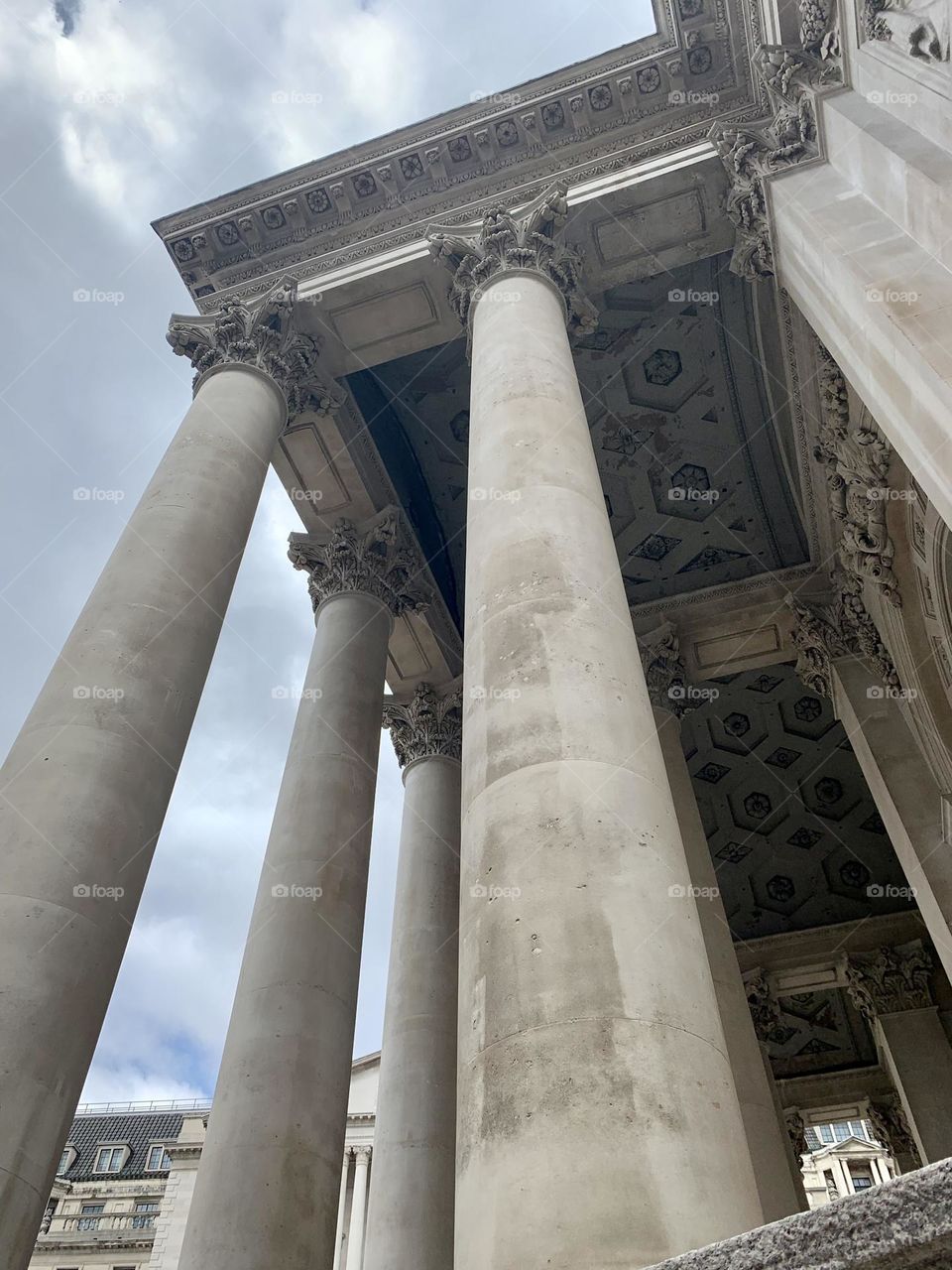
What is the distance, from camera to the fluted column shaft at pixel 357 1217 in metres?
36.8

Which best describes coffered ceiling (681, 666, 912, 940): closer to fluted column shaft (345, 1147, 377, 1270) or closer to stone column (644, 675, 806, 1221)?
stone column (644, 675, 806, 1221)

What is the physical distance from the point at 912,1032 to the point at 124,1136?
64.1m

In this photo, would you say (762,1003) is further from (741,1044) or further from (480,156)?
(480,156)

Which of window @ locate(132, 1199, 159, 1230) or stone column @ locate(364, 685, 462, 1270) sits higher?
window @ locate(132, 1199, 159, 1230)

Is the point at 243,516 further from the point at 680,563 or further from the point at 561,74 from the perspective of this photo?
the point at 680,563

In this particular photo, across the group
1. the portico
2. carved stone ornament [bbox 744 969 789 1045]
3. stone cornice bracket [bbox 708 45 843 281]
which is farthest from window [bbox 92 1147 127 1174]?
stone cornice bracket [bbox 708 45 843 281]

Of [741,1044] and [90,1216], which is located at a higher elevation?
[90,1216]

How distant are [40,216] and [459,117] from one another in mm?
26309

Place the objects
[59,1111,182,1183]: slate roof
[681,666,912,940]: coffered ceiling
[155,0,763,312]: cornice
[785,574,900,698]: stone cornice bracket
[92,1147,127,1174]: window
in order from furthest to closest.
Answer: [92,1147,127,1174]: window < [59,1111,182,1183]: slate roof < [681,666,912,940]: coffered ceiling < [785,574,900,698]: stone cornice bracket < [155,0,763,312]: cornice

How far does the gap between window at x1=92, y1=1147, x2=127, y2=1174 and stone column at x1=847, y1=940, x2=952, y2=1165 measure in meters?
58.4

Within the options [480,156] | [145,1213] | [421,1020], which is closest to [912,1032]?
[421,1020]

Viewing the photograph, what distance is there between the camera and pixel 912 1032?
79.7 ft

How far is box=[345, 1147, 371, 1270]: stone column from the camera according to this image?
121 feet

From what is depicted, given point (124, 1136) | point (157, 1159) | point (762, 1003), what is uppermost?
point (124, 1136)
